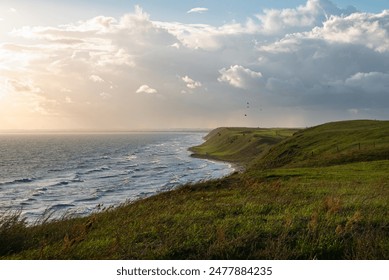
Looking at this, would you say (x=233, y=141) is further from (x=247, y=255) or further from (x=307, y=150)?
(x=247, y=255)

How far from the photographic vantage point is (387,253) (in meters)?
11.1

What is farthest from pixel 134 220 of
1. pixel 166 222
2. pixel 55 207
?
pixel 55 207

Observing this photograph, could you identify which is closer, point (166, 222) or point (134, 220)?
point (166, 222)

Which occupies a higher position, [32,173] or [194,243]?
[194,243]

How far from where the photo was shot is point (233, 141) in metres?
142

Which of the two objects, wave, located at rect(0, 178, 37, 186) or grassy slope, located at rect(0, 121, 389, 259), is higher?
grassy slope, located at rect(0, 121, 389, 259)

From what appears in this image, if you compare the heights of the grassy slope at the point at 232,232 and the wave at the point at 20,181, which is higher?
the grassy slope at the point at 232,232

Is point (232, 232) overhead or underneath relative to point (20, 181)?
overhead

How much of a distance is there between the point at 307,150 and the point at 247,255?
199 ft

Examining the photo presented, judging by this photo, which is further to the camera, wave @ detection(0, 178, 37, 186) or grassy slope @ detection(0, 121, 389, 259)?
wave @ detection(0, 178, 37, 186)

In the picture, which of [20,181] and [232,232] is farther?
[20,181]

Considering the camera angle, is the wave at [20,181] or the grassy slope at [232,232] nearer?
the grassy slope at [232,232]
